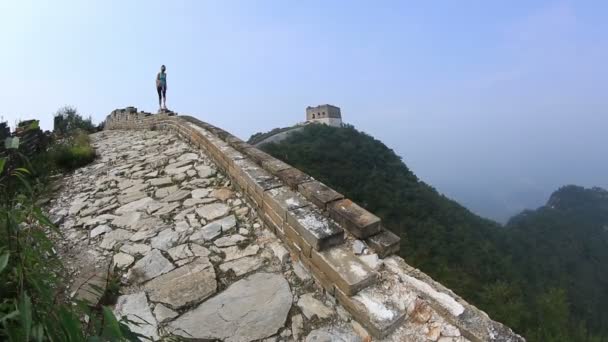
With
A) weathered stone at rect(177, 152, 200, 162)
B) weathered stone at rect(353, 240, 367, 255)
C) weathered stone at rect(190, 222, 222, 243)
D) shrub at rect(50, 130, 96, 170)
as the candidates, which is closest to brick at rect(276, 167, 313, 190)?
weathered stone at rect(190, 222, 222, 243)

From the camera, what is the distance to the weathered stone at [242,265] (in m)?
2.06

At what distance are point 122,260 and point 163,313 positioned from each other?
29.9 inches

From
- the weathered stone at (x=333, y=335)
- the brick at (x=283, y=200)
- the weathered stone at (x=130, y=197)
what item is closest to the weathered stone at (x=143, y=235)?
the weathered stone at (x=130, y=197)

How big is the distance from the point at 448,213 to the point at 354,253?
32160mm

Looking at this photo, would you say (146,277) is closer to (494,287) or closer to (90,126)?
(90,126)

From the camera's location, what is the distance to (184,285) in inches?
76.4

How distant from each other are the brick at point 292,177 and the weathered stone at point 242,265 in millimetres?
746

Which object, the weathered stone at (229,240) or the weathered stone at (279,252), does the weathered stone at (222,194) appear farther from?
the weathered stone at (279,252)

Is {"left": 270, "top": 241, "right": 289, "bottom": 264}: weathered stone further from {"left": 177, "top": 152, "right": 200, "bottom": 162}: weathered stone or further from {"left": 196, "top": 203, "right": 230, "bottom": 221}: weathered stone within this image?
{"left": 177, "top": 152, "right": 200, "bottom": 162}: weathered stone

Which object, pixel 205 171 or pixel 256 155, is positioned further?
pixel 205 171

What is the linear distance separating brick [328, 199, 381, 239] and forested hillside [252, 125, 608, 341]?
58.0 feet

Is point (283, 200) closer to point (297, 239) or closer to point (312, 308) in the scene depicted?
point (297, 239)

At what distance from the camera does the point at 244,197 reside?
9.82 feet

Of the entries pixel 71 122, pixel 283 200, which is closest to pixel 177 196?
pixel 283 200
